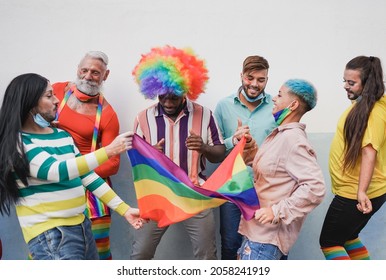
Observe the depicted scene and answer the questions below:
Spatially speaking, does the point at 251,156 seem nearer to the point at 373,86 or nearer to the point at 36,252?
the point at 373,86

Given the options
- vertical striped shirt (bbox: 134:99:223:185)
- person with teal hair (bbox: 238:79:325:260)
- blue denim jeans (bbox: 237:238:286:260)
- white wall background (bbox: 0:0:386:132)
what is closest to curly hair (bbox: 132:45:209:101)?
vertical striped shirt (bbox: 134:99:223:185)

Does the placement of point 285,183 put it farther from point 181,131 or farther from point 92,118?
point 92,118

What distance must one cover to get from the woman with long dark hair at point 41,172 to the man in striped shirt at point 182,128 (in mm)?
1004

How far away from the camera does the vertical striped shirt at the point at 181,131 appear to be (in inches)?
172

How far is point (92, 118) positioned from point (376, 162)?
2254 millimetres

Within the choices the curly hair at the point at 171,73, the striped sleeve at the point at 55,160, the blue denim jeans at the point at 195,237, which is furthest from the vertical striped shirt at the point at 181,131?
the striped sleeve at the point at 55,160

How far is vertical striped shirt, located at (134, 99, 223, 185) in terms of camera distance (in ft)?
14.4

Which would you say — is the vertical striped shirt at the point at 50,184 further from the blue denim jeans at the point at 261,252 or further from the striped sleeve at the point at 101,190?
the blue denim jeans at the point at 261,252

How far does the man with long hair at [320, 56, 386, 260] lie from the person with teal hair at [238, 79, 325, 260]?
68 cm

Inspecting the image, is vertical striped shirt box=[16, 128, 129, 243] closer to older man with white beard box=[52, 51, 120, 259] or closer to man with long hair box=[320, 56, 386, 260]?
older man with white beard box=[52, 51, 120, 259]

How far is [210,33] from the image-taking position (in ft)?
16.8

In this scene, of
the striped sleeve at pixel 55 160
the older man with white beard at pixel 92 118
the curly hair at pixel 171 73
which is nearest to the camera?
the striped sleeve at pixel 55 160

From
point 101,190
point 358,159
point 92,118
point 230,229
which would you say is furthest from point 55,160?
point 358,159

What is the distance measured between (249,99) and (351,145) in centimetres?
89
